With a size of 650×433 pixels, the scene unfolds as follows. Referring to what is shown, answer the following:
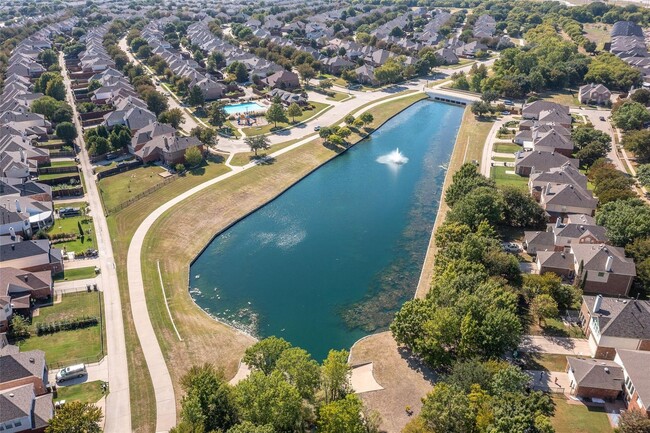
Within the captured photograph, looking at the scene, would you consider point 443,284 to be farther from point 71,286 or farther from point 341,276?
point 71,286

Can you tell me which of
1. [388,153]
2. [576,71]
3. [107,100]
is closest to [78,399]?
[388,153]

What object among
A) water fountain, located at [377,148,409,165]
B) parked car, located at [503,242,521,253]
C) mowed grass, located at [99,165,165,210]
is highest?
mowed grass, located at [99,165,165,210]

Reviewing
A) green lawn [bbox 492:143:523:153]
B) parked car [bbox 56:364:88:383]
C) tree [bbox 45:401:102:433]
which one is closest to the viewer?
tree [bbox 45:401:102:433]

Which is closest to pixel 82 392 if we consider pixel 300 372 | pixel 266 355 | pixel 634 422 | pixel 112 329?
pixel 112 329

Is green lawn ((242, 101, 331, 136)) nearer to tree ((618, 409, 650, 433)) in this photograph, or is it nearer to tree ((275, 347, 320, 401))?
tree ((275, 347, 320, 401))

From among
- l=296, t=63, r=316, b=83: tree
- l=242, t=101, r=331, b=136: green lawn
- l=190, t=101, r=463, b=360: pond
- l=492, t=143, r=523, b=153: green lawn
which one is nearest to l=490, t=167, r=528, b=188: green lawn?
l=190, t=101, r=463, b=360: pond

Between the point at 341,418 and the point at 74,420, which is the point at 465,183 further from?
the point at 74,420

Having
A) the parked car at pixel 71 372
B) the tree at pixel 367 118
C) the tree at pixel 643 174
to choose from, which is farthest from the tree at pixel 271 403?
the tree at pixel 367 118
